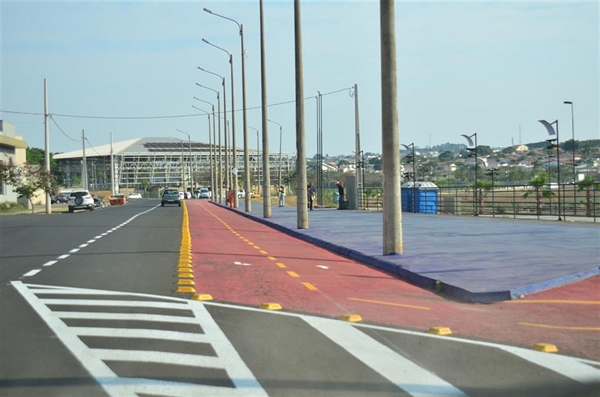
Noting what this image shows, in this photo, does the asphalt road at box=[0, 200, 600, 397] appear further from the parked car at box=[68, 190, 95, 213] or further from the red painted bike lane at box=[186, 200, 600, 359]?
the parked car at box=[68, 190, 95, 213]

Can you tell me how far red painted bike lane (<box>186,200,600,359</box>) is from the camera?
9.27m

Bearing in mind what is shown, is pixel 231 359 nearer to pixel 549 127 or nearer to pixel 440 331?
pixel 440 331

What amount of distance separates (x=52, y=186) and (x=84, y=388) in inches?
2400

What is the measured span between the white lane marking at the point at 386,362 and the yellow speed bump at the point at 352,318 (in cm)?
22

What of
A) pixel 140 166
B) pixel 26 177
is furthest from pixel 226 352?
pixel 140 166

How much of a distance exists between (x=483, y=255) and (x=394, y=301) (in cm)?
581

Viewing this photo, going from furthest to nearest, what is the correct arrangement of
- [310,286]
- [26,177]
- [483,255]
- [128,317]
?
[26,177]
[483,255]
[310,286]
[128,317]

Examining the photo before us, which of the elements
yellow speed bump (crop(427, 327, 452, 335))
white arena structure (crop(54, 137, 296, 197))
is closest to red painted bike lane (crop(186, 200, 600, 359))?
yellow speed bump (crop(427, 327, 452, 335))

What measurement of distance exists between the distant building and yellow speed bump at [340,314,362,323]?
6327 centimetres

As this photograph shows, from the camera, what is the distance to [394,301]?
1172cm

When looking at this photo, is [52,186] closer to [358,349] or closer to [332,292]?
[332,292]

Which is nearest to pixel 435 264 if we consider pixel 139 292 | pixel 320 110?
pixel 139 292

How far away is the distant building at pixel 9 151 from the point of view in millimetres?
74062

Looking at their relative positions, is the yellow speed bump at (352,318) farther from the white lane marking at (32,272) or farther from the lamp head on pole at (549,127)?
the lamp head on pole at (549,127)
